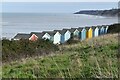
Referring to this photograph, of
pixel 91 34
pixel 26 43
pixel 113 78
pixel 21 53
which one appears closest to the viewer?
pixel 113 78

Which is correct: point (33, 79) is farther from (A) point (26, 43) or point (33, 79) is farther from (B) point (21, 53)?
(A) point (26, 43)

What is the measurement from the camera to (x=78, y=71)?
5230mm

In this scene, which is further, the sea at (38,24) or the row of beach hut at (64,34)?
the sea at (38,24)

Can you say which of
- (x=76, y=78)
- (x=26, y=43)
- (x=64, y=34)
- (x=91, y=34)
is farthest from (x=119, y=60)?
(x=91, y=34)

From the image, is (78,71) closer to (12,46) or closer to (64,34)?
(12,46)

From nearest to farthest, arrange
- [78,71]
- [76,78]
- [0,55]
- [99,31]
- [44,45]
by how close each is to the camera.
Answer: [76,78] < [78,71] < [0,55] < [44,45] < [99,31]

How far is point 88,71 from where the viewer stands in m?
5.24

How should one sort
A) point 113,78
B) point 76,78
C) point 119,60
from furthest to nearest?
point 119,60
point 76,78
point 113,78

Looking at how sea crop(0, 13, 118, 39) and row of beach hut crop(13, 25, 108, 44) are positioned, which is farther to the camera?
sea crop(0, 13, 118, 39)

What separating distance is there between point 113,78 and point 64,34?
37887 millimetres

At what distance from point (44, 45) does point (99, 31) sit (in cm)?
3717

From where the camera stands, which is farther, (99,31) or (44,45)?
(99,31)

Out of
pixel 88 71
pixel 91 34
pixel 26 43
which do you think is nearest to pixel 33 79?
Result: pixel 88 71

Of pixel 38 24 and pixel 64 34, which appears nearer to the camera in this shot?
pixel 64 34
